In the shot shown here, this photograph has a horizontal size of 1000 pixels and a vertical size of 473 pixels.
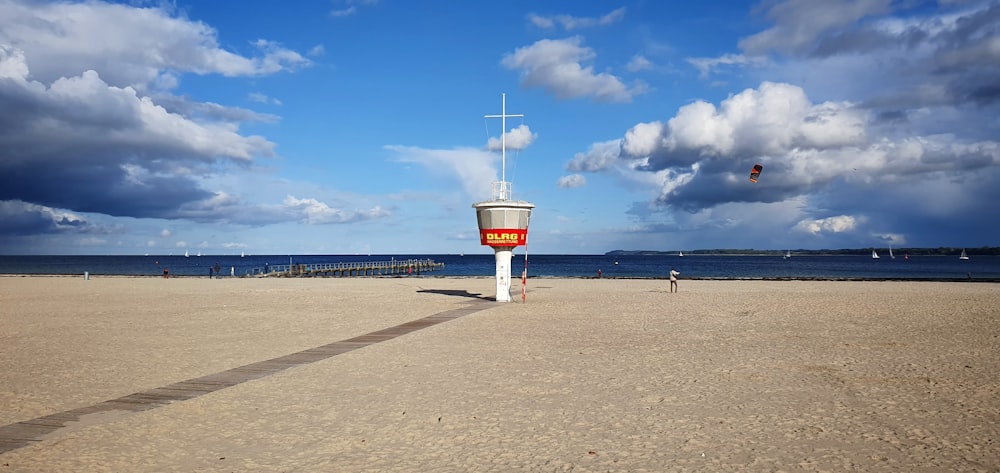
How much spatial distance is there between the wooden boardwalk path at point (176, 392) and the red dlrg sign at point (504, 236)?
9.00m

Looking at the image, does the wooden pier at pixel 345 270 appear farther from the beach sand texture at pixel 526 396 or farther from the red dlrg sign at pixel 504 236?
the beach sand texture at pixel 526 396

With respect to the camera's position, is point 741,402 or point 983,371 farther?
point 983,371

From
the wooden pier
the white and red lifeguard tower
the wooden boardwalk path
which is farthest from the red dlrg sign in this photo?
the wooden pier

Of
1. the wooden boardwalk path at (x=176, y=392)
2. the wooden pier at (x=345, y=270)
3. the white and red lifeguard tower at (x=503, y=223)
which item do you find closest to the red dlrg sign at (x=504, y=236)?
the white and red lifeguard tower at (x=503, y=223)

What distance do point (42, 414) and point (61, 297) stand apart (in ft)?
86.7

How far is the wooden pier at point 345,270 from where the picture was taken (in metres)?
67.5

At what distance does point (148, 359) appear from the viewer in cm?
1252

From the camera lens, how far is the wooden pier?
67.5 m

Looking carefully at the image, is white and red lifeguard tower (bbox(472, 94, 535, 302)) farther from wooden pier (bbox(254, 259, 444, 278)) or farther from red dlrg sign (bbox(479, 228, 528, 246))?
wooden pier (bbox(254, 259, 444, 278))

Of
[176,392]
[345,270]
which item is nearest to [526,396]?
[176,392]

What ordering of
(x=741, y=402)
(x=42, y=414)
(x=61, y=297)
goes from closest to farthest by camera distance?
(x=42, y=414), (x=741, y=402), (x=61, y=297)

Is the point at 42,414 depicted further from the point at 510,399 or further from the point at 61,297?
the point at 61,297

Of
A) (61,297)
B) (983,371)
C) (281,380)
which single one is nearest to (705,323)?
(983,371)

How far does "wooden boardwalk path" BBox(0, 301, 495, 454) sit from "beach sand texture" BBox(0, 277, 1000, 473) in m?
0.22
